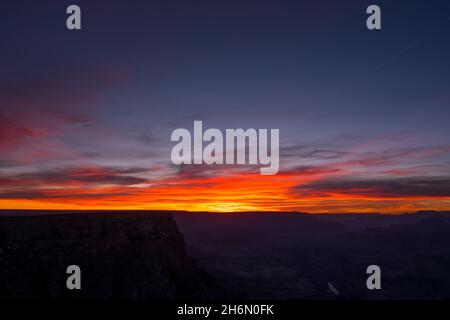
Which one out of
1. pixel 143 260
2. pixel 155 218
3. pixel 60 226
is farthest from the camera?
pixel 155 218

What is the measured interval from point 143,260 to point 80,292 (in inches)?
506

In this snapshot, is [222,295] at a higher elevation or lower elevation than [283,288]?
higher

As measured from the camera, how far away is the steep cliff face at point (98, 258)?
64938 mm

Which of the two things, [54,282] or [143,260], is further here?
[143,260]

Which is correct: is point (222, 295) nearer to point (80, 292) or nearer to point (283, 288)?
point (80, 292)

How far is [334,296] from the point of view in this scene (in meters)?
174

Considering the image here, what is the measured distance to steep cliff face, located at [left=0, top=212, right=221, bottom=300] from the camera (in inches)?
2557

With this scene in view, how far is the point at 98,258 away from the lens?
2958 inches
